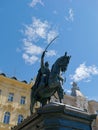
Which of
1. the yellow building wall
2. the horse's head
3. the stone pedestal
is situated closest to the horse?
the horse's head

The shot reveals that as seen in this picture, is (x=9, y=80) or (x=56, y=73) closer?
(x=56, y=73)

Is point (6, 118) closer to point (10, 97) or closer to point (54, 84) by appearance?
point (10, 97)

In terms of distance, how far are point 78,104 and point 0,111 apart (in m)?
13.5

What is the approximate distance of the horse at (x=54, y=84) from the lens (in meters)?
10.5

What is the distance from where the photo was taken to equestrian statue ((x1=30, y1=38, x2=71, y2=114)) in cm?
1055

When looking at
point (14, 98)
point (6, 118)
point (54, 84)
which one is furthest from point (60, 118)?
point (14, 98)

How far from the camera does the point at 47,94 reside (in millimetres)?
10922

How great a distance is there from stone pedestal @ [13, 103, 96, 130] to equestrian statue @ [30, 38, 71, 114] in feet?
4.52

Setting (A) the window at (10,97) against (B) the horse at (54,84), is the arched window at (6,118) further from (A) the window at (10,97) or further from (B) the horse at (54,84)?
(B) the horse at (54,84)

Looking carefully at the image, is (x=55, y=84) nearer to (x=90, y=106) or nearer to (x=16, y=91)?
(x=16, y=91)

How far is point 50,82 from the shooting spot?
10625 mm

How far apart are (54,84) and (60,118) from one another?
6.20ft

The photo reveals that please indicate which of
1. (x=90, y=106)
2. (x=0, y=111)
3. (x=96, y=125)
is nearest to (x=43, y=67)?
(x=0, y=111)

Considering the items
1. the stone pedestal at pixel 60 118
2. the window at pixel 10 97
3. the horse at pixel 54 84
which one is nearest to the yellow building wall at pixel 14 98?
the window at pixel 10 97
